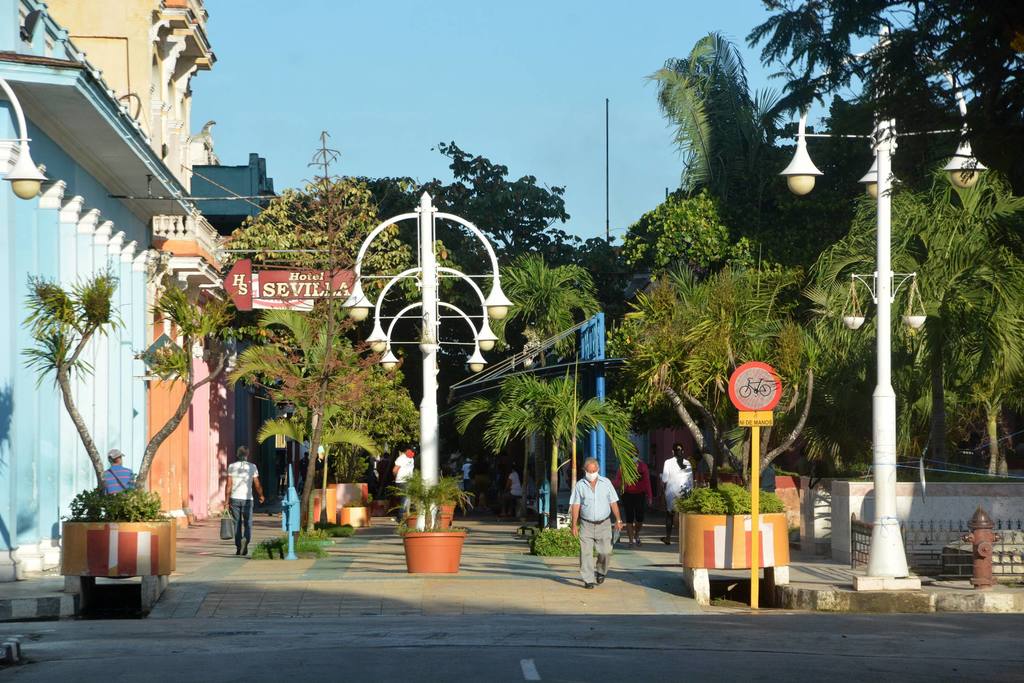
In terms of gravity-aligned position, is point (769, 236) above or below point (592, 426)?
above

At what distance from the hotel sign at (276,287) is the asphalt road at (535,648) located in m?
15.9

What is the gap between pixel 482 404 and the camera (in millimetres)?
28812

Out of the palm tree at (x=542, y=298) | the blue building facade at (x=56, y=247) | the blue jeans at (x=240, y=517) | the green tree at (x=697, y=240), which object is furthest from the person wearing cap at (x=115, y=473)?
the green tree at (x=697, y=240)

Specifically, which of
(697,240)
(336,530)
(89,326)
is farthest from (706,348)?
(697,240)

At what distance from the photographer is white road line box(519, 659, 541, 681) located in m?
10.9

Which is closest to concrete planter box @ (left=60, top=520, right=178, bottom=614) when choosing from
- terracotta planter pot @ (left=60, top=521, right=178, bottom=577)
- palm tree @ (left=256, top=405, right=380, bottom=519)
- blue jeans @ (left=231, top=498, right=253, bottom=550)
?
terracotta planter pot @ (left=60, top=521, right=178, bottom=577)

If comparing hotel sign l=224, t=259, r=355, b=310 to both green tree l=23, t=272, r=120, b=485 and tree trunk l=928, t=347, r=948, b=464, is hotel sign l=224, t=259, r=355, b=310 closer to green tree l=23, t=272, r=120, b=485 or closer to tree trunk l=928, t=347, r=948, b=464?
tree trunk l=928, t=347, r=948, b=464

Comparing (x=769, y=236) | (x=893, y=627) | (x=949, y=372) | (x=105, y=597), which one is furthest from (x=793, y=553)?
(x=769, y=236)

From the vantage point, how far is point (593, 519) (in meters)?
19.4

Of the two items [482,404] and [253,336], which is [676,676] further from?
[253,336]

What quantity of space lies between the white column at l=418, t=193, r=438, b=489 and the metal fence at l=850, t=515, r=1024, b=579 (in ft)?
20.4

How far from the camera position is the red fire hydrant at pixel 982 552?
17.5 meters

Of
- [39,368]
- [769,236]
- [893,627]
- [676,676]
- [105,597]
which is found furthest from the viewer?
[769,236]

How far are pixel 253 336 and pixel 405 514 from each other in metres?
17.3
